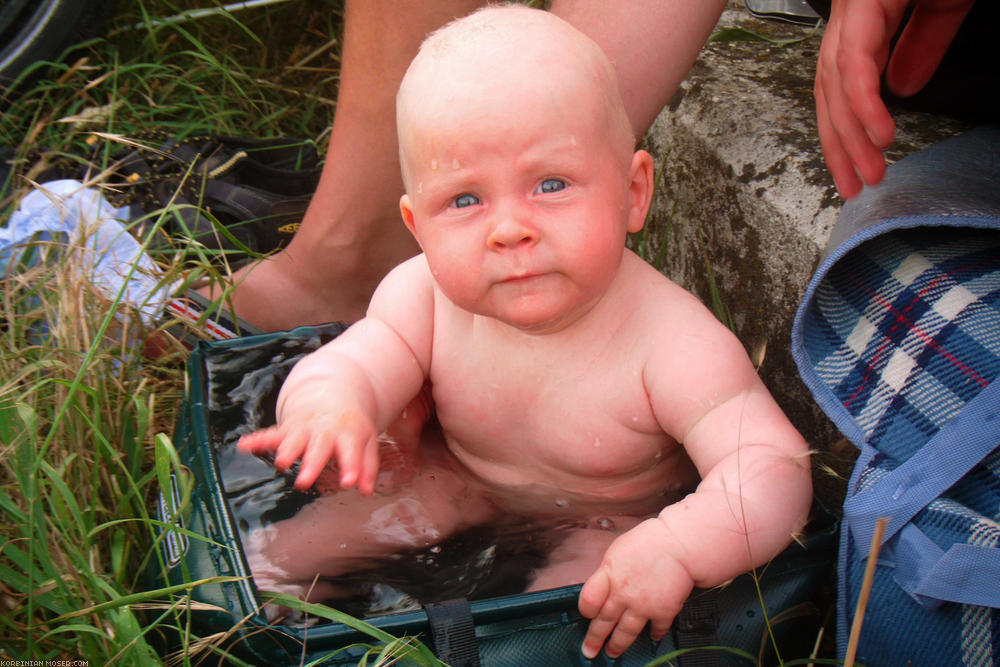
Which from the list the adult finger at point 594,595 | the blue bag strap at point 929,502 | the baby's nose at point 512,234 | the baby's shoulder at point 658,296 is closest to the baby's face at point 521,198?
the baby's nose at point 512,234

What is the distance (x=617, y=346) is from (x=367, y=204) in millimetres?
831

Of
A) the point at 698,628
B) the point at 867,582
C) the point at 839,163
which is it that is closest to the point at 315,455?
the point at 698,628

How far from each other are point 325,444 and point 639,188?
57cm

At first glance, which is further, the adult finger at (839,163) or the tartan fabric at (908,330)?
the adult finger at (839,163)

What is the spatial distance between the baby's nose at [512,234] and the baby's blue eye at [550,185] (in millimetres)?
56

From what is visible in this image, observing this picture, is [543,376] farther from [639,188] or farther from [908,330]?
[908,330]

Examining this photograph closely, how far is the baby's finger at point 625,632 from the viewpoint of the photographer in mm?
1156

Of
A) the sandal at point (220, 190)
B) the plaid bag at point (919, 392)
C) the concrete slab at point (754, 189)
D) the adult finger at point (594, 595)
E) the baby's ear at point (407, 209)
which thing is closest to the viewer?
the plaid bag at point (919, 392)

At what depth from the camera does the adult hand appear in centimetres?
122

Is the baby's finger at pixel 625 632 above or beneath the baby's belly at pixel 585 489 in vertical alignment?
above

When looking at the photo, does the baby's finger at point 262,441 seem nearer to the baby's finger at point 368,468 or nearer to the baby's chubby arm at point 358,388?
the baby's chubby arm at point 358,388

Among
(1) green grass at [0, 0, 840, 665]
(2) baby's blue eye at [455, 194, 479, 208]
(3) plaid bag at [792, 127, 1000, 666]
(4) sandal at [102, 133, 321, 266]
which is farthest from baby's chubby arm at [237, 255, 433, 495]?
(4) sandal at [102, 133, 321, 266]

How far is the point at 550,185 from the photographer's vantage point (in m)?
1.25

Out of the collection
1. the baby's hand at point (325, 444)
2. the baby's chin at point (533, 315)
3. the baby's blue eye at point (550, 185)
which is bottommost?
the baby's hand at point (325, 444)
